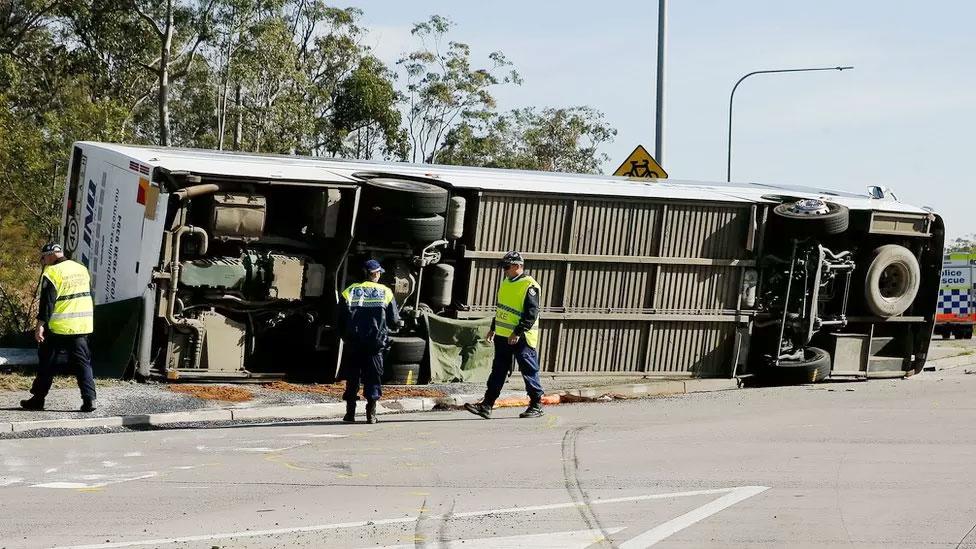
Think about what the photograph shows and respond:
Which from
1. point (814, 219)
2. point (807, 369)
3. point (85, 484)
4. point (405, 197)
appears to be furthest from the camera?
point (807, 369)

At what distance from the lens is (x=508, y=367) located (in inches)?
490

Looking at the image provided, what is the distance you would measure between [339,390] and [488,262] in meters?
2.38

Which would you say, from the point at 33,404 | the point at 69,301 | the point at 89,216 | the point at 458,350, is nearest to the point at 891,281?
the point at 458,350

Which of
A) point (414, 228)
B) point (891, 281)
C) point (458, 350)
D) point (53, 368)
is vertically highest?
point (414, 228)

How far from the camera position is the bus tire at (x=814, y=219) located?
1572 centimetres

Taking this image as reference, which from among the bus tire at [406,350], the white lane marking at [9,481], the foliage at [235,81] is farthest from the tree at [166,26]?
the white lane marking at [9,481]

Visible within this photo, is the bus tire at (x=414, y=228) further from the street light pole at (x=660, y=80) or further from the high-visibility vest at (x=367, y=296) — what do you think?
the street light pole at (x=660, y=80)

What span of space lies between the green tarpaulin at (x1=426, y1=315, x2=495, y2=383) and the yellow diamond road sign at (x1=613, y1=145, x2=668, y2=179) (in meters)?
4.93

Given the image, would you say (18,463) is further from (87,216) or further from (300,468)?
(87,216)

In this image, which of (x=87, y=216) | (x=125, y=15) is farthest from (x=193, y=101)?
(x=87, y=216)

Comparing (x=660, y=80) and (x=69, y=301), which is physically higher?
(x=660, y=80)

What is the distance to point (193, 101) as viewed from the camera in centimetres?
4419

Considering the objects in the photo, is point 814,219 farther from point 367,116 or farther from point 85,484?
point 367,116

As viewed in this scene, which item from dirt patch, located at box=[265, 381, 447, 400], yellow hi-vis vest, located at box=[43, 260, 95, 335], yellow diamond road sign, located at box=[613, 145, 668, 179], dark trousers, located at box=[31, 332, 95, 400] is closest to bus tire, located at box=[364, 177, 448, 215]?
dirt patch, located at box=[265, 381, 447, 400]
